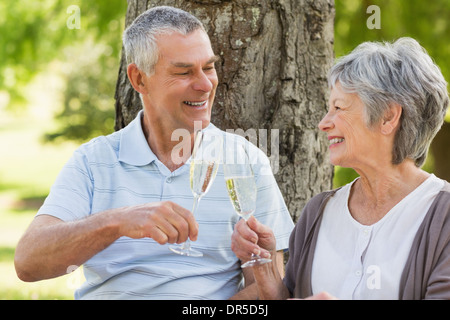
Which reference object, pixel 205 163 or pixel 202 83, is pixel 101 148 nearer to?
pixel 202 83

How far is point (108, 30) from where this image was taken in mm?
7578

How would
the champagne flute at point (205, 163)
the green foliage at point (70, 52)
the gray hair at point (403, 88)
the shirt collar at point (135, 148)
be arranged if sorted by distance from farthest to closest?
the green foliage at point (70, 52) → the shirt collar at point (135, 148) → the gray hair at point (403, 88) → the champagne flute at point (205, 163)

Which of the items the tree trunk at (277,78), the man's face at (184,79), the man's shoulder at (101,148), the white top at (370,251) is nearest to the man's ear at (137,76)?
the man's face at (184,79)

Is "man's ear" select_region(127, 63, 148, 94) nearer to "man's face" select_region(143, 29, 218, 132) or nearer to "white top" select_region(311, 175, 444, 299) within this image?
"man's face" select_region(143, 29, 218, 132)

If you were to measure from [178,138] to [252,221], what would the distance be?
0.85 m

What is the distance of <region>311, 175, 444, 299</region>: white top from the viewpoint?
8.66 feet

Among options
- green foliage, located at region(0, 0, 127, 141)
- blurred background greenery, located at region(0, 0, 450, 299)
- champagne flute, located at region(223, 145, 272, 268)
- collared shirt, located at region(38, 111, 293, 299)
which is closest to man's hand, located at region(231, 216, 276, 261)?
champagne flute, located at region(223, 145, 272, 268)

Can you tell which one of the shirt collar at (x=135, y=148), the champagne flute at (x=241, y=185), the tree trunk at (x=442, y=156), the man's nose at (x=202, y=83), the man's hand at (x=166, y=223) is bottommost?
the tree trunk at (x=442, y=156)

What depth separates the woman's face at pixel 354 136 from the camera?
279 cm

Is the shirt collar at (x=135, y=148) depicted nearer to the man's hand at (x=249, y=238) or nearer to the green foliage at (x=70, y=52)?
the man's hand at (x=249, y=238)

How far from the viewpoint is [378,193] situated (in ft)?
9.27

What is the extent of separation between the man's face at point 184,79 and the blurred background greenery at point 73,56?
1.03 meters

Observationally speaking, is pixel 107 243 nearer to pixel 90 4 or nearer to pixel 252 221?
pixel 252 221

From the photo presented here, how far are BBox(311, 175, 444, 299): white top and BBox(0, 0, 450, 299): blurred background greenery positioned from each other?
138 centimetres
